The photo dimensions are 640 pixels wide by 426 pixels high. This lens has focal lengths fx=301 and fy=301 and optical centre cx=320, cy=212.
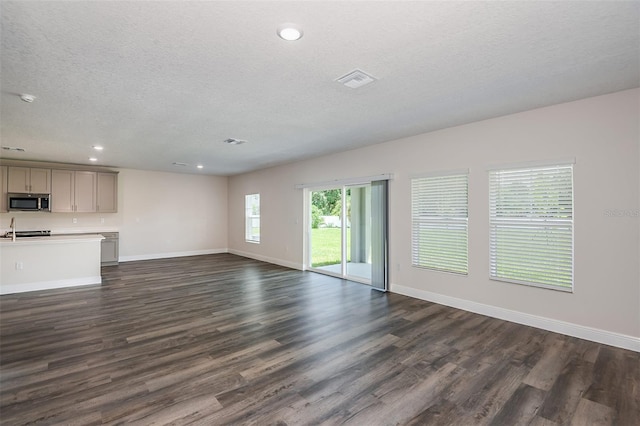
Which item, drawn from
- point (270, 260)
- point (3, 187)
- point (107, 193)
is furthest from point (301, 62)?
point (3, 187)

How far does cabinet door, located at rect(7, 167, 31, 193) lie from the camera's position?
22.2 feet

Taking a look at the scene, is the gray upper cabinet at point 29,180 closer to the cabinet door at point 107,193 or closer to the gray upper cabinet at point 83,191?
the gray upper cabinet at point 83,191

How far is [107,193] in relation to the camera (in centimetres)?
798

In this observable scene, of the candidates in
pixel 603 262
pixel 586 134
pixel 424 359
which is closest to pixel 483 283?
pixel 603 262

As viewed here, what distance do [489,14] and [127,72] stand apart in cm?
293

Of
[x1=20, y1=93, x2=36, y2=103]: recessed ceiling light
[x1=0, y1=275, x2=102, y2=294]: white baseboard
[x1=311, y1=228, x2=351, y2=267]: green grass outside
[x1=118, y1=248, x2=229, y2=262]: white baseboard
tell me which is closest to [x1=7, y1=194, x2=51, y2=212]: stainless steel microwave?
[x1=118, y1=248, x2=229, y2=262]: white baseboard

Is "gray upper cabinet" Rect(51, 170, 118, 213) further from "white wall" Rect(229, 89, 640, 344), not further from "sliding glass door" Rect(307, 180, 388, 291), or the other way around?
"white wall" Rect(229, 89, 640, 344)

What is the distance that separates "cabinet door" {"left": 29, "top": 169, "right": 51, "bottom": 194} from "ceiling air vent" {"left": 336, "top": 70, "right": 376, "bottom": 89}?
7.93m

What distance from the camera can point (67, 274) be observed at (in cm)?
559

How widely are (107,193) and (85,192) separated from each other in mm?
460

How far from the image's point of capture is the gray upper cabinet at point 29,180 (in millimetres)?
6781

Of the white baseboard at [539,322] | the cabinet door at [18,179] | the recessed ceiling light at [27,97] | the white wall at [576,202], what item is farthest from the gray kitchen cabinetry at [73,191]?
the white baseboard at [539,322]

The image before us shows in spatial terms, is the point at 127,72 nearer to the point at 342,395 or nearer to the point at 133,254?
the point at 342,395

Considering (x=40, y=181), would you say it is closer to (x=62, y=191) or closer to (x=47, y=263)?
(x=62, y=191)
